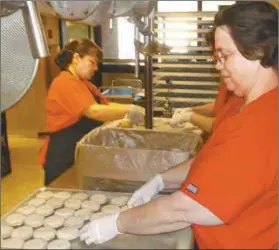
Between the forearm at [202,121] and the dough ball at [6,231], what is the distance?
99cm

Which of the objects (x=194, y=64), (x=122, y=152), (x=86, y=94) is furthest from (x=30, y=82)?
(x=194, y=64)

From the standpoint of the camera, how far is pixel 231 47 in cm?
96

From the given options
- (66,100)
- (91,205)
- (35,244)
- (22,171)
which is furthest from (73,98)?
(22,171)

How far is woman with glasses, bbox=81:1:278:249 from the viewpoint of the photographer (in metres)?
0.90

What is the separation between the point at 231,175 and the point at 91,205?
84 centimetres

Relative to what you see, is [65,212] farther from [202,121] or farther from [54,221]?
[202,121]

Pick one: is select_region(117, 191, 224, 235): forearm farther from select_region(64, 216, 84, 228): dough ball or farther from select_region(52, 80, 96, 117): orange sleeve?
select_region(52, 80, 96, 117): orange sleeve

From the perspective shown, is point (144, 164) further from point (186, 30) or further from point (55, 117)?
point (186, 30)

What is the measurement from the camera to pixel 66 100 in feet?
6.95

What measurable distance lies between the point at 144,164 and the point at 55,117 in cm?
67

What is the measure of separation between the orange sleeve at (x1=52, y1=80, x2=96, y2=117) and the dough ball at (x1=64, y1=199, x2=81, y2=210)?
1.95ft

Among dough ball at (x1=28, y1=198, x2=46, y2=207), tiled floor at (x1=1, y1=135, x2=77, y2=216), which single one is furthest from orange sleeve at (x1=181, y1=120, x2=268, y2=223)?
tiled floor at (x1=1, y1=135, x2=77, y2=216)

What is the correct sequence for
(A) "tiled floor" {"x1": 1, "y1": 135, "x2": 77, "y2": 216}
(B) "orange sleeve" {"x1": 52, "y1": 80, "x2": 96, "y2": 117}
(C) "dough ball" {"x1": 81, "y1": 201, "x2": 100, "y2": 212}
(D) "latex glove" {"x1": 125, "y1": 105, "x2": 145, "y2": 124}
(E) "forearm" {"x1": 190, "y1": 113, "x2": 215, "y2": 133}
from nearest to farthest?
(C) "dough ball" {"x1": 81, "y1": 201, "x2": 100, "y2": 212} < (E) "forearm" {"x1": 190, "y1": 113, "x2": 215, "y2": 133} < (B) "orange sleeve" {"x1": 52, "y1": 80, "x2": 96, "y2": 117} < (D) "latex glove" {"x1": 125, "y1": 105, "x2": 145, "y2": 124} < (A) "tiled floor" {"x1": 1, "y1": 135, "x2": 77, "y2": 216}

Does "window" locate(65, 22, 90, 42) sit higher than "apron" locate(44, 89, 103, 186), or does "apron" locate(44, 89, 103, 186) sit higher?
"window" locate(65, 22, 90, 42)
